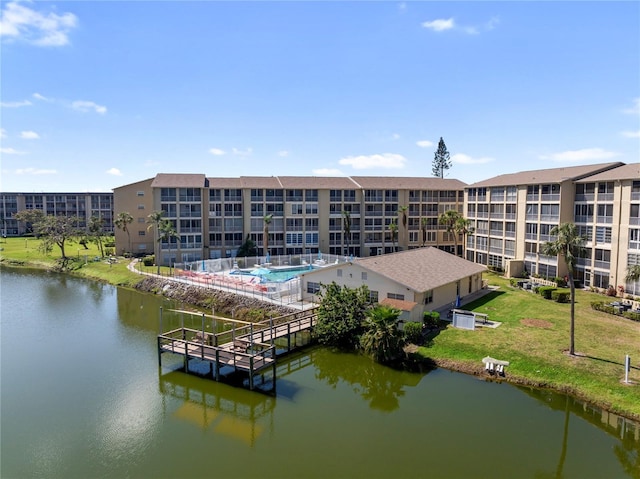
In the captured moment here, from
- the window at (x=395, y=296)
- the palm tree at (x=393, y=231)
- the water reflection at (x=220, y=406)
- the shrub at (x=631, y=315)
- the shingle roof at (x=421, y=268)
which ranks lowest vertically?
the water reflection at (x=220, y=406)

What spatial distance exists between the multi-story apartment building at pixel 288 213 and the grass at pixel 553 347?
27.1 m

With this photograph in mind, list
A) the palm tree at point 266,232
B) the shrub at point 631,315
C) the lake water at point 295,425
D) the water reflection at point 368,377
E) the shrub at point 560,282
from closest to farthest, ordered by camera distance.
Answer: the lake water at point 295,425, the water reflection at point 368,377, the shrub at point 631,315, the shrub at point 560,282, the palm tree at point 266,232

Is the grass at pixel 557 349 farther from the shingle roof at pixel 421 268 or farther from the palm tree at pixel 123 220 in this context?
the palm tree at pixel 123 220

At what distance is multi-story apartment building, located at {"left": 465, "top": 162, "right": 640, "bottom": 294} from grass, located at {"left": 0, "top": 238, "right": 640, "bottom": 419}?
14.5 feet

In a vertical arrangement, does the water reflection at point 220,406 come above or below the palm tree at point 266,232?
below

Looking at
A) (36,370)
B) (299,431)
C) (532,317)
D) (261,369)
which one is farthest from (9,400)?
(532,317)

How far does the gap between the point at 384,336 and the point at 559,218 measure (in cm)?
3049

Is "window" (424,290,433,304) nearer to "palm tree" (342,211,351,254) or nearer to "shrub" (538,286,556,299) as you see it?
"shrub" (538,286,556,299)

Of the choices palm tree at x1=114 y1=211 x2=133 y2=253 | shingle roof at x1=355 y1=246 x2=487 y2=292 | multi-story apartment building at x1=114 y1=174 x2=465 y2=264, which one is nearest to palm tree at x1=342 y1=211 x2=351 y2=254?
multi-story apartment building at x1=114 y1=174 x2=465 y2=264

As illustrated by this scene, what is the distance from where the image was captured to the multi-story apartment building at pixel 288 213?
61.9 metres

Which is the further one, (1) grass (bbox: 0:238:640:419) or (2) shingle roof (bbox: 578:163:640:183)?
(2) shingle roof (bbox: 578:163:640:183)

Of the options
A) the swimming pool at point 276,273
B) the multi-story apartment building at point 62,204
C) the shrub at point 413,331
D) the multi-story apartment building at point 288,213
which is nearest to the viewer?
the shrub at point 413,331

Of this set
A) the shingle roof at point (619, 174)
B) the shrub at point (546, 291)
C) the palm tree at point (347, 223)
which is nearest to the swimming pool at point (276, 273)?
the palm tree at point (347, 223)

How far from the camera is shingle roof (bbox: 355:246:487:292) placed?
3478 cm
